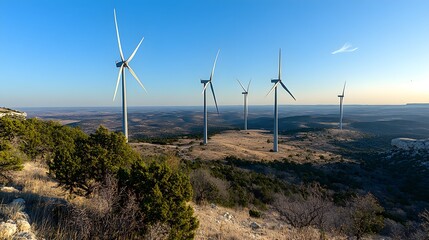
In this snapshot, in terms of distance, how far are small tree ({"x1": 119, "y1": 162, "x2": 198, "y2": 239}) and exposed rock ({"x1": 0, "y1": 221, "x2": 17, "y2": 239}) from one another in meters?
4.09

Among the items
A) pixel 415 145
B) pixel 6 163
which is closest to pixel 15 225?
pixel 6 163

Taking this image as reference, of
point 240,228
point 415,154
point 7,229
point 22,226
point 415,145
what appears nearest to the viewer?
point 7,229

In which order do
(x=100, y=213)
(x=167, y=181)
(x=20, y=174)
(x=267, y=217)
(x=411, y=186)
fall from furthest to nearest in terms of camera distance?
(x=411, y=186) → (x=267, y=217) → (x=20, y=174) → (x=167, y=181) → (x=100, y=213)

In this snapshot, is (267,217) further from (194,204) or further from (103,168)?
(103,168)

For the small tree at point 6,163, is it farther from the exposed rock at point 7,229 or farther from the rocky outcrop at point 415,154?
the rocky outcrop at point 415,154

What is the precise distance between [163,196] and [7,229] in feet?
16.8

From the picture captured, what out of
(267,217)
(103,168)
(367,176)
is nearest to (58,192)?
(103,168)

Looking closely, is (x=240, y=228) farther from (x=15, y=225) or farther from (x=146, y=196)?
(x=15, y=225)

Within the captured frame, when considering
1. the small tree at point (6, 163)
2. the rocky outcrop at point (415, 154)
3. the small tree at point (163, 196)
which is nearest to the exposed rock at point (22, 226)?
the small tree at point (163, 196)

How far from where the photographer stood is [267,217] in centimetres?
1956

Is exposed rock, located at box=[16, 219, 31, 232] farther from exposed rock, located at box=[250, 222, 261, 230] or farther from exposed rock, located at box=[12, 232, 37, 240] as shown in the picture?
exposed rock, located at box=[250, 222, 261, 230]

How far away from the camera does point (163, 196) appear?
1070cm

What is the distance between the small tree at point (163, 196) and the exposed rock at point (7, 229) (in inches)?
161

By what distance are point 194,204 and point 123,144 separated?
22.8ft
